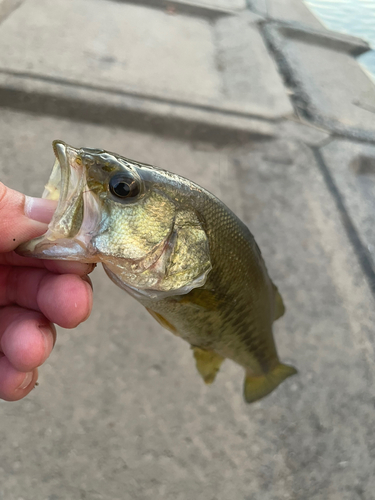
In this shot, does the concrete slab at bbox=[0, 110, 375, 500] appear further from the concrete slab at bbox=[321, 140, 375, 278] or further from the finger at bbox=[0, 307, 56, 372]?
the finger at bbox=[0, 307, 56, 372]

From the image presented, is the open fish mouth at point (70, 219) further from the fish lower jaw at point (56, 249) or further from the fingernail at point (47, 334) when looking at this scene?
the fingernail at point (47, 334)

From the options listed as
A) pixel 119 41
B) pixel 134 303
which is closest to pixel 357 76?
pixel 119 41

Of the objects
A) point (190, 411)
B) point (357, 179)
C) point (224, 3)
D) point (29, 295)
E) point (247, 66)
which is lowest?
point (190, 411)

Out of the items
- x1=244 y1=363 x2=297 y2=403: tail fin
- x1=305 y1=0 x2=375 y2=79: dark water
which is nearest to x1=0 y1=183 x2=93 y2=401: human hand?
x1=244 y1=363 x2=297 y2=403: tail fin

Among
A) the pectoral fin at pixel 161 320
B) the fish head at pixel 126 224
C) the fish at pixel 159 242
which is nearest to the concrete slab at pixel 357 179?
the fish at pixel 159 242

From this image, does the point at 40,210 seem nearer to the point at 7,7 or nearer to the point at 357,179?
the point at 357,179

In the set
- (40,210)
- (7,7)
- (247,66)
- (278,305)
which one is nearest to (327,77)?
(247,66)
